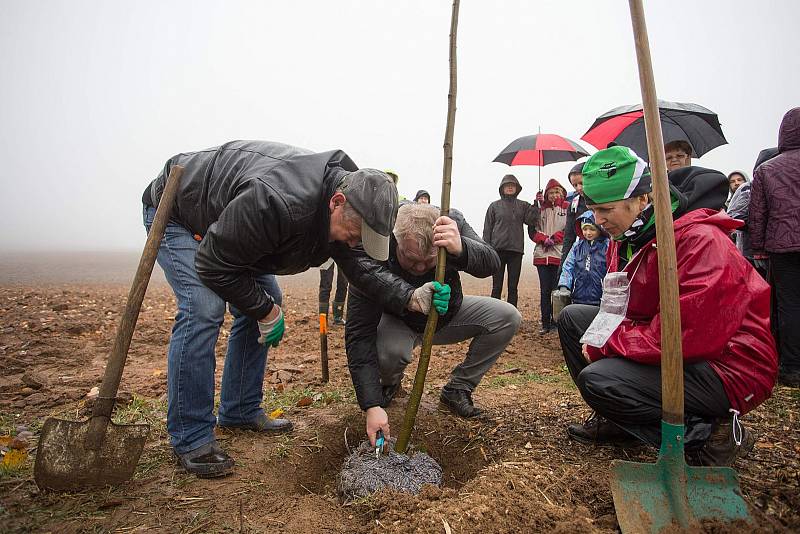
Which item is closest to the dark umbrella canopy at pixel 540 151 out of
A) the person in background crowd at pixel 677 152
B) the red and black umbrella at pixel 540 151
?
the red and black umbrella at pixel 540 151

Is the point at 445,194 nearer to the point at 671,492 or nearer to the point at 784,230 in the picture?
the point at 671,492

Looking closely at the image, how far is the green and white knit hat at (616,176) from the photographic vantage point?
89.8 inches

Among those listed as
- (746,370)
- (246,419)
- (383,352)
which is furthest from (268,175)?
(746,370)

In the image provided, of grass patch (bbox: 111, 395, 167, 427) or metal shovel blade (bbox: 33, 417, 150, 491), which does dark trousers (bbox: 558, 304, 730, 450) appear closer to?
metal shovel blade (bbox: 33, 417, 150, 491)

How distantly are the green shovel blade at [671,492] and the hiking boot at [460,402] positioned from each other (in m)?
1.42

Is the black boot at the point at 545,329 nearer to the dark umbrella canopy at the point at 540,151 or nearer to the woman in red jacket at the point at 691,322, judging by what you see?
the dark umbrella canopy at the point at 540,151

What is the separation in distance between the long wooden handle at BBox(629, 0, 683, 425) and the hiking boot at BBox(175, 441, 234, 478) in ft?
6.86

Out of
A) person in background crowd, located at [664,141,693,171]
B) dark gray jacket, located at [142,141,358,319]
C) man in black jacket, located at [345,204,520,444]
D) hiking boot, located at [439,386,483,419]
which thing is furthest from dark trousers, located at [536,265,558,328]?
dark gray jacket, located at [142,141,358,319]

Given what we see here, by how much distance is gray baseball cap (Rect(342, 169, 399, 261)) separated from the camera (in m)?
2.21

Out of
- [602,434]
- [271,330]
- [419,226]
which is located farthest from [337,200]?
[602,434]

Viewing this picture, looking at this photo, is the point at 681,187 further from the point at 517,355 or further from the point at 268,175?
the point at 517,355

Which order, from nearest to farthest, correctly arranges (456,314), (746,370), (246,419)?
(746,370)
(246,419)
(456,314)

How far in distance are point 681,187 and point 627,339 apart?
840 millimetres

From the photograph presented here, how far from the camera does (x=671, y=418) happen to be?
76.5 inches
